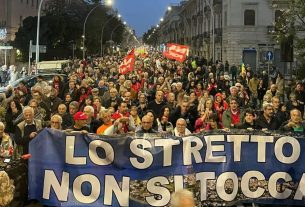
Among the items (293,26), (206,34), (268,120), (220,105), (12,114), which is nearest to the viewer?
(268,120)

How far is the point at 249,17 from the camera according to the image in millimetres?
60375

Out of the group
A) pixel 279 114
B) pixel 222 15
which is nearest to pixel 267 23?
pixel 222 15

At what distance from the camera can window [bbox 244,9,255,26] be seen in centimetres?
6026

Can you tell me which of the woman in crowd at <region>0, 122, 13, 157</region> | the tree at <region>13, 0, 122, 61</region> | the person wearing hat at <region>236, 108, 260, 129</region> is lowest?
the woman in crowd at <region>0, 122, 13, 157</region>

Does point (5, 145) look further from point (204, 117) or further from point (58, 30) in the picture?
point (58, 30)

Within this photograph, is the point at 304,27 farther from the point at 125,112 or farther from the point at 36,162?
the point at 36,162

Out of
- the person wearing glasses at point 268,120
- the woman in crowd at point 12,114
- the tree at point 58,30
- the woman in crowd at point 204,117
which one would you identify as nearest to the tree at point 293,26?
the woman in crowd at point 204,117

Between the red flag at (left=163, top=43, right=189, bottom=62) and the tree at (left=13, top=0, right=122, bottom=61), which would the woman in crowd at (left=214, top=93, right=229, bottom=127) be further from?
the tree at (left=13, top=0, right=122, bottom=61)

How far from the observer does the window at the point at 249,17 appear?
60256 millimetres

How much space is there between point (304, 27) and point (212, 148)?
19594 millimetres

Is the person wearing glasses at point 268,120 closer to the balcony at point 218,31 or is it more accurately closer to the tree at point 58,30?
the tree at point 58,30

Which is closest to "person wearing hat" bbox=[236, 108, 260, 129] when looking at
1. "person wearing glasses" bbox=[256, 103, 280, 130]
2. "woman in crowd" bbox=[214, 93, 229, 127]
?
"person wearing glasses" bbox=[256, 103, 280, 130]

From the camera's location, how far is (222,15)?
65438mm

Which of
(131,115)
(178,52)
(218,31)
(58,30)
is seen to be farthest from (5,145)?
(218,31)
